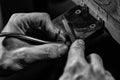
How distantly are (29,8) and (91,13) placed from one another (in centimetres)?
64

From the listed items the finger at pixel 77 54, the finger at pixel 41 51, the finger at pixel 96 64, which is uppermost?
the finger at pixel 77 54

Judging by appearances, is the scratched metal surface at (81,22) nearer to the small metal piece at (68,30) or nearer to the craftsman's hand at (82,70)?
the small metal piece at (68,30)

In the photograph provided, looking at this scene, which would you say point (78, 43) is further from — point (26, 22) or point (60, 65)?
point (26, 22)

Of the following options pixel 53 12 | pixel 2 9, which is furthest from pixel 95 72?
pixel 2 9

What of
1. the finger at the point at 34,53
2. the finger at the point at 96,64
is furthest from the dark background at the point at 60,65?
the finger at the point at 96,64

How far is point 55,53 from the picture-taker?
1.06 metres

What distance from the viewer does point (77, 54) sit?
0.97m

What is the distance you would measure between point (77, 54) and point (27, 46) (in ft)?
0.79

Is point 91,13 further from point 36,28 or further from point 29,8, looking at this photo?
point 29,8

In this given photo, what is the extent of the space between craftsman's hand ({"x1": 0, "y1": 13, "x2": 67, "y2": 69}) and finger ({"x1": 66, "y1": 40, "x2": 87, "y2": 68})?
72 millimetres

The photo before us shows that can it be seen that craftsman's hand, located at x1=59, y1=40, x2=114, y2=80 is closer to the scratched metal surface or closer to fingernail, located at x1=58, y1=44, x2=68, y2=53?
fingernail, located at x1=58, y1=44, x2=68, y2=53

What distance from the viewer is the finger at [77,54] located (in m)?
0.95

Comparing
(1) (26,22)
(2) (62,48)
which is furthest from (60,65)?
(1) (26,22)

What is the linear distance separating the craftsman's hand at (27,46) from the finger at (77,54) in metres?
0.07
